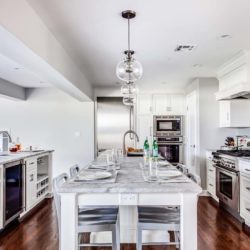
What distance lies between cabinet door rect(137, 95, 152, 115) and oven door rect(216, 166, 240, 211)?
2.94 meters

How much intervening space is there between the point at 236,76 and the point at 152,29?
2.03 meters

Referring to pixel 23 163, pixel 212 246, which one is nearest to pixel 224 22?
pixel 212 246

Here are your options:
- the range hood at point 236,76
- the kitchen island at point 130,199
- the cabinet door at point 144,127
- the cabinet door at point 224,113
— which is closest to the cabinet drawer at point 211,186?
the cabinet door at point 224,113

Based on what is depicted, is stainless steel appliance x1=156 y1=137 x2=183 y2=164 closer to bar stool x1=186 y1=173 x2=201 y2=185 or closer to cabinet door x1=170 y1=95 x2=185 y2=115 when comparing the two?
cabinet door x1=170 y1=95 x2=185 y2=115

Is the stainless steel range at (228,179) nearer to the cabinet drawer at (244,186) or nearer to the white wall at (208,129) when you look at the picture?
the cabinet drawer at (244,186)

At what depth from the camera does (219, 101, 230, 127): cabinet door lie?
5004 millimetres

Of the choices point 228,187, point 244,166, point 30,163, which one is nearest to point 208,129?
point 228,187

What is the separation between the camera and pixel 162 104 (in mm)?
7203

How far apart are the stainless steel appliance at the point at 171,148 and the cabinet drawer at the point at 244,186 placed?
315cm

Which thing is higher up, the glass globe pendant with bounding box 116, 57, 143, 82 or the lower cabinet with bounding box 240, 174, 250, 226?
the glass globe pendant with bounding box 116, 57, 143, 82

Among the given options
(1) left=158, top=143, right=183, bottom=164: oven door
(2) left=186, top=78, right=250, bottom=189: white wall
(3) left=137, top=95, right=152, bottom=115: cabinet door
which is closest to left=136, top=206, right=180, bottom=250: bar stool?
(2) left=186, top=78, right=250, bottom=189: white wall

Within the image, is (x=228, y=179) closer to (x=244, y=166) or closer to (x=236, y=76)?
(x=244, y=166)

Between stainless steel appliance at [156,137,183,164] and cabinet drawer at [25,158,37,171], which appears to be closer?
cabinet drawer at [25,158,37,171]

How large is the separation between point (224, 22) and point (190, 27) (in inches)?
13.6
